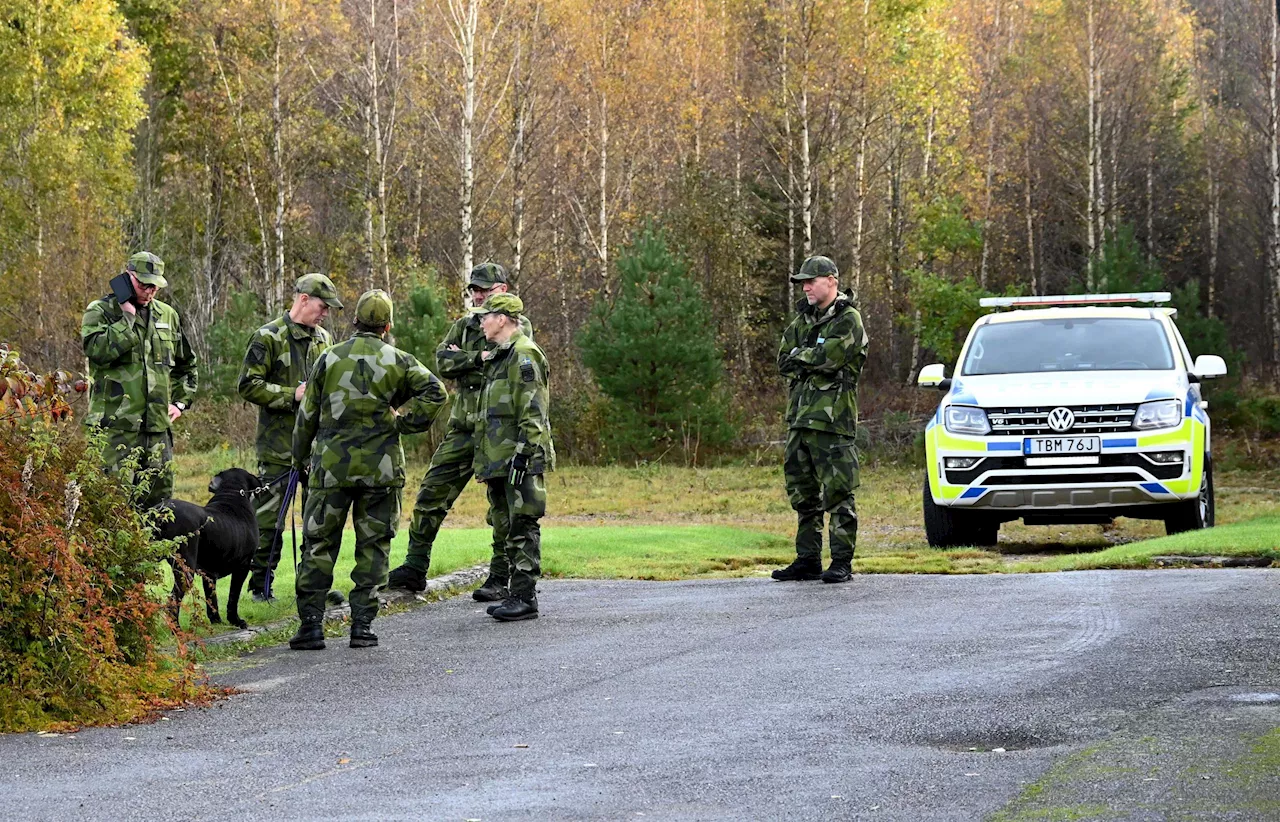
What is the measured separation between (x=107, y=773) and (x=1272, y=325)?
51.1m

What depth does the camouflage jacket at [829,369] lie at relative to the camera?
12945 mm

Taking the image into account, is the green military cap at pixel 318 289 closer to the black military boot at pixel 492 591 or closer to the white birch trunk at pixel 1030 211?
the black military boot at pixel 492 591

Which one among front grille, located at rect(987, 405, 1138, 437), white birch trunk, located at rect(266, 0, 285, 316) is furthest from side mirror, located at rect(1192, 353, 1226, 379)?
white birch trunk, located at rect(266, 0, 285, 316)

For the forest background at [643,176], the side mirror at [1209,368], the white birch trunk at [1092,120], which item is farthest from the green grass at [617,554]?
the white birch trunk at [1092,120]

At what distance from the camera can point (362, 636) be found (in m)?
10.1

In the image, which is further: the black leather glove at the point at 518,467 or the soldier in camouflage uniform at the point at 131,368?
the soldier in camouflage uniform at the point at 131,368

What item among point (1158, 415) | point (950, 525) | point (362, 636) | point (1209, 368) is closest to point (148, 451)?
point (362, 636)

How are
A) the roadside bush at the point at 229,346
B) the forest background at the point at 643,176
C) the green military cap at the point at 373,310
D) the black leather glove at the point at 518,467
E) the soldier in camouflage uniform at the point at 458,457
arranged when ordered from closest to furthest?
the green military cap at the point at 373,310 < the black leather glove at the point at 518,467 < the soldier in camouflage uniform at the point at 458,457 < the forest background at the point at 643,176 < the roadside bush at the point at 229,346

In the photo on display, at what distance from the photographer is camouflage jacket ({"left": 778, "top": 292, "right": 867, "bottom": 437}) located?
1295cm

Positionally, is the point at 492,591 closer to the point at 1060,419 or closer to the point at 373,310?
the point at 373,310

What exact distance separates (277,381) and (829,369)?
402cm

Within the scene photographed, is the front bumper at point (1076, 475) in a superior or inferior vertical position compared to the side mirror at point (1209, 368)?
inferior

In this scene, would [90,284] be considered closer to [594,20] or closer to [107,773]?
[594,20]

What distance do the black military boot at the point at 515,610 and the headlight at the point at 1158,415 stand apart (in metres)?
6.28
